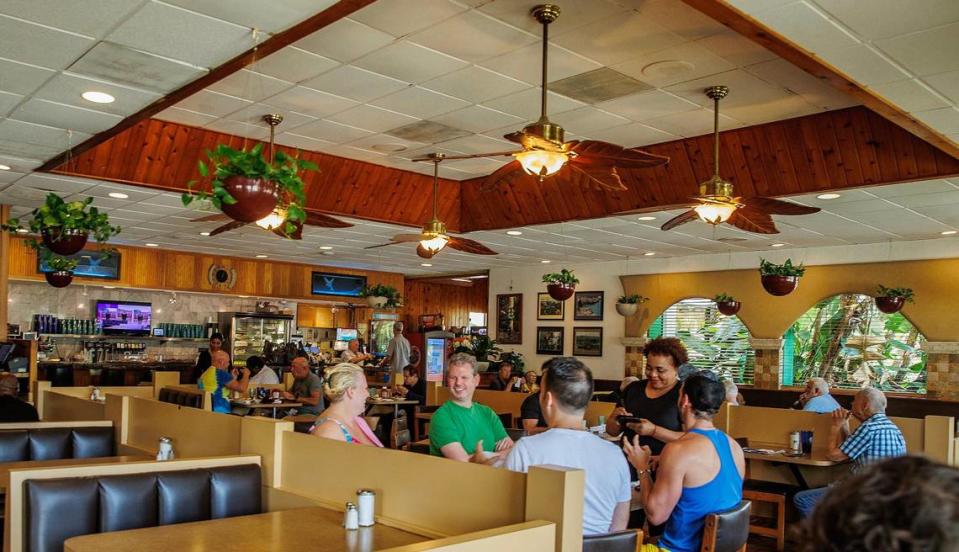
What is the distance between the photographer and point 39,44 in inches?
172

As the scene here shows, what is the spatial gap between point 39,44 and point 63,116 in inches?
57.2

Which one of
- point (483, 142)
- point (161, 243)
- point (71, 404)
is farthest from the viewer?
point (161, 243)

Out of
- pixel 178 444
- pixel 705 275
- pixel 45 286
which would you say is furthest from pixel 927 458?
pixel 45 286

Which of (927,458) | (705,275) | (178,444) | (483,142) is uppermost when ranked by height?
(483,142)

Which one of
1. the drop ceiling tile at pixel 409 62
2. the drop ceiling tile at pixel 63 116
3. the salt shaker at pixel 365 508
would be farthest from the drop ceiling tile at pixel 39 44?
the salt shaker at pixel 365 508

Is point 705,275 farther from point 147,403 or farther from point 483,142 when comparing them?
point 147,403

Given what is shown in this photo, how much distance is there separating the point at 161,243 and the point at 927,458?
13359mm

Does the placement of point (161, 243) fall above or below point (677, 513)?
above

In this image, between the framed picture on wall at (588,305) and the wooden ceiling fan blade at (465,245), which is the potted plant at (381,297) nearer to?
the framed picture on wall at (588,305)

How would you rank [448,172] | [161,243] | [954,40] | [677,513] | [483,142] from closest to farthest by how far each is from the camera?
[677,513], [954,40], [483,142], [448,172], [161,243]

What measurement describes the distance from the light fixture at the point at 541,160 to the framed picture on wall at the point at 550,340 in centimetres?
1001

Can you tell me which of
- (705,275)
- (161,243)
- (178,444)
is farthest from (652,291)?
(178,444)

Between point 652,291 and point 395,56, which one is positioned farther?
point 652,291

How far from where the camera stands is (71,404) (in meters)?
6.59
